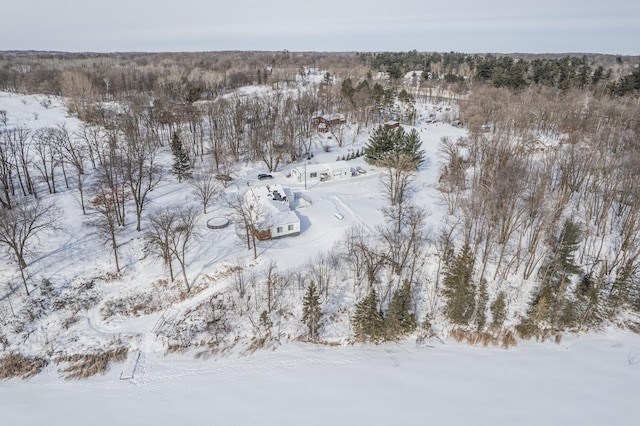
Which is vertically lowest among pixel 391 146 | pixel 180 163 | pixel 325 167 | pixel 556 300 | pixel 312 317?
pixel 312 317

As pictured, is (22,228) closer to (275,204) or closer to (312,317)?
(275,204)

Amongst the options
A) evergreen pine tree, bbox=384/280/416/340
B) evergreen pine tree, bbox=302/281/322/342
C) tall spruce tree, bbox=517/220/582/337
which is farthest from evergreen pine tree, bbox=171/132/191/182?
tall spruce tree, bbox=517/220/582/337

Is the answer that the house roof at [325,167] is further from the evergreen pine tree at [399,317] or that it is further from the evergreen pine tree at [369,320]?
the evergreen pine tree at [369,320]

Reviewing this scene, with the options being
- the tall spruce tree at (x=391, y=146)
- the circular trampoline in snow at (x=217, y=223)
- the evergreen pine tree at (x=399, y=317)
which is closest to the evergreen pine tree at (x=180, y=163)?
the circular trampoline in snow at (x=217, y=223)

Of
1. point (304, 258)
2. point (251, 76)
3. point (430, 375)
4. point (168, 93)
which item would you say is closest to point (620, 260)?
point (430, 375)

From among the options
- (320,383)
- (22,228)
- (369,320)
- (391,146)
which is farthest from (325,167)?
(22,228)

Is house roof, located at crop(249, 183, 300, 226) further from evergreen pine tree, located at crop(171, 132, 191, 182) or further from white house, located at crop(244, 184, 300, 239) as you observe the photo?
evergreen pine tree, located at crop(171, 132, 191, 182)
